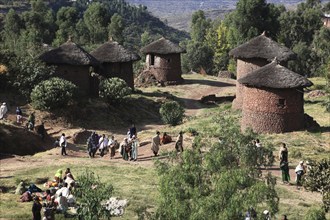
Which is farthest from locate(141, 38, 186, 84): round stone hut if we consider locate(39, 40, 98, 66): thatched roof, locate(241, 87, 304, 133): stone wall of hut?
locate(241, 87, 304, 133): stone wall of hut

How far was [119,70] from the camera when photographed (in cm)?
4800

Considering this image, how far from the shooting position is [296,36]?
82.9m

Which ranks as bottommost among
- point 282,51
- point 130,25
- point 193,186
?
point 193,186

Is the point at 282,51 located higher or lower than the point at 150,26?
lower

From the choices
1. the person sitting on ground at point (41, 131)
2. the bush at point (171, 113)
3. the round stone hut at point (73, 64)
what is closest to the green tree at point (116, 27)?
the round stone hut at point (73, 64)

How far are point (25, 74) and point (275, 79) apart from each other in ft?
58.1

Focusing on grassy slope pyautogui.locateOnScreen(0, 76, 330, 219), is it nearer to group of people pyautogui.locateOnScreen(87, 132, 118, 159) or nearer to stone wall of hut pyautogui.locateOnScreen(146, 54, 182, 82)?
group of people pyautogui.locateOnScreen(87, 132, 118, 159)

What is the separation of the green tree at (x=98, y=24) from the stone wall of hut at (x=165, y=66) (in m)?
27.1

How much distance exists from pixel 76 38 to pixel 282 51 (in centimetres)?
4464

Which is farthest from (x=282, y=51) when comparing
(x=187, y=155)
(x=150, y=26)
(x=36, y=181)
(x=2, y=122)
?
(x=150, y=26)

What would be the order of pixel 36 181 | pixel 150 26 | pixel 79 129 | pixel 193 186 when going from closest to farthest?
pixel 193 186, pixel 36 181, pixel 79 129, pixel 150 26

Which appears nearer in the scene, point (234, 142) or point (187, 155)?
point (187, 155)

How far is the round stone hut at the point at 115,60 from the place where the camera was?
47.2 metres

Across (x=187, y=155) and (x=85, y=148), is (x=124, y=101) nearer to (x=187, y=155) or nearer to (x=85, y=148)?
(x=85, y=148)
